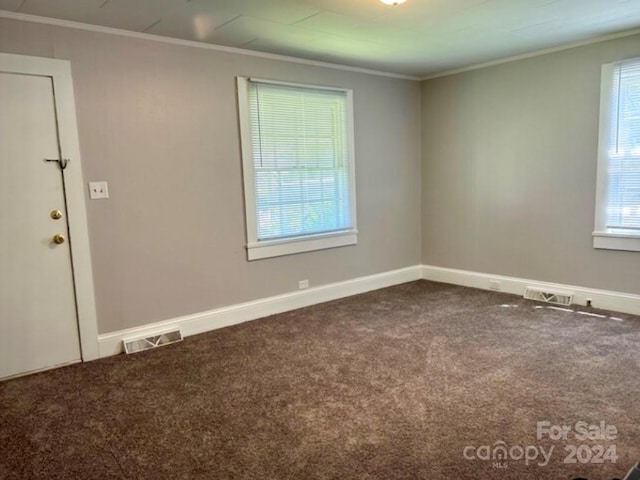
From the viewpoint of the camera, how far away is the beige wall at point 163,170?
3254mm

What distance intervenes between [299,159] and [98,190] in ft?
6.01

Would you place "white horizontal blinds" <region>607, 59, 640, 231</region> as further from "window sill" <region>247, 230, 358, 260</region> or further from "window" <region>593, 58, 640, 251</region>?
"window sill" <region>247, 230, 358, 260</region>

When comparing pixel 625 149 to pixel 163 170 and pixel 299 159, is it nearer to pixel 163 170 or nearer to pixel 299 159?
pixel 299 159

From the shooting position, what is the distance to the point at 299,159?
437cm

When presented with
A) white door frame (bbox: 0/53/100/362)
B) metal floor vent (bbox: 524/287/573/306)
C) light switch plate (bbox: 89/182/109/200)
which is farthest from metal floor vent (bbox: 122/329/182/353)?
metal floor vent (bbox: 524/287/573/306)

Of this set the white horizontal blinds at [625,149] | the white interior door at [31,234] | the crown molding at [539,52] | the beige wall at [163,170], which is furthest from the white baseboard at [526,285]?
the white interior door at [31,234]

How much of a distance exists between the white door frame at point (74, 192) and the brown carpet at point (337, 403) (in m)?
0.31

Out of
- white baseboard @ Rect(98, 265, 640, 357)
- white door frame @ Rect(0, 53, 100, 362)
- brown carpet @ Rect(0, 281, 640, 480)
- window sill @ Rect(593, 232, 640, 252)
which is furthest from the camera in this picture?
window sill @ Rect(593, 232, 640, 252)

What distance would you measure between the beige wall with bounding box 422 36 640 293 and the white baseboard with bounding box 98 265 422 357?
2.82 feet

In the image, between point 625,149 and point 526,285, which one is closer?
point 625,149

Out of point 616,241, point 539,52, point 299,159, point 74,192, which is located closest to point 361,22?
point 299,159

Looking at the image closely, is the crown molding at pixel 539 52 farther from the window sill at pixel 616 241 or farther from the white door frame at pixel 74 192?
the white door frame at pixel 74 192

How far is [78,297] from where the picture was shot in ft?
10.7

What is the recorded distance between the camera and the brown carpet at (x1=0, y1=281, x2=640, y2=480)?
6.69 feet
